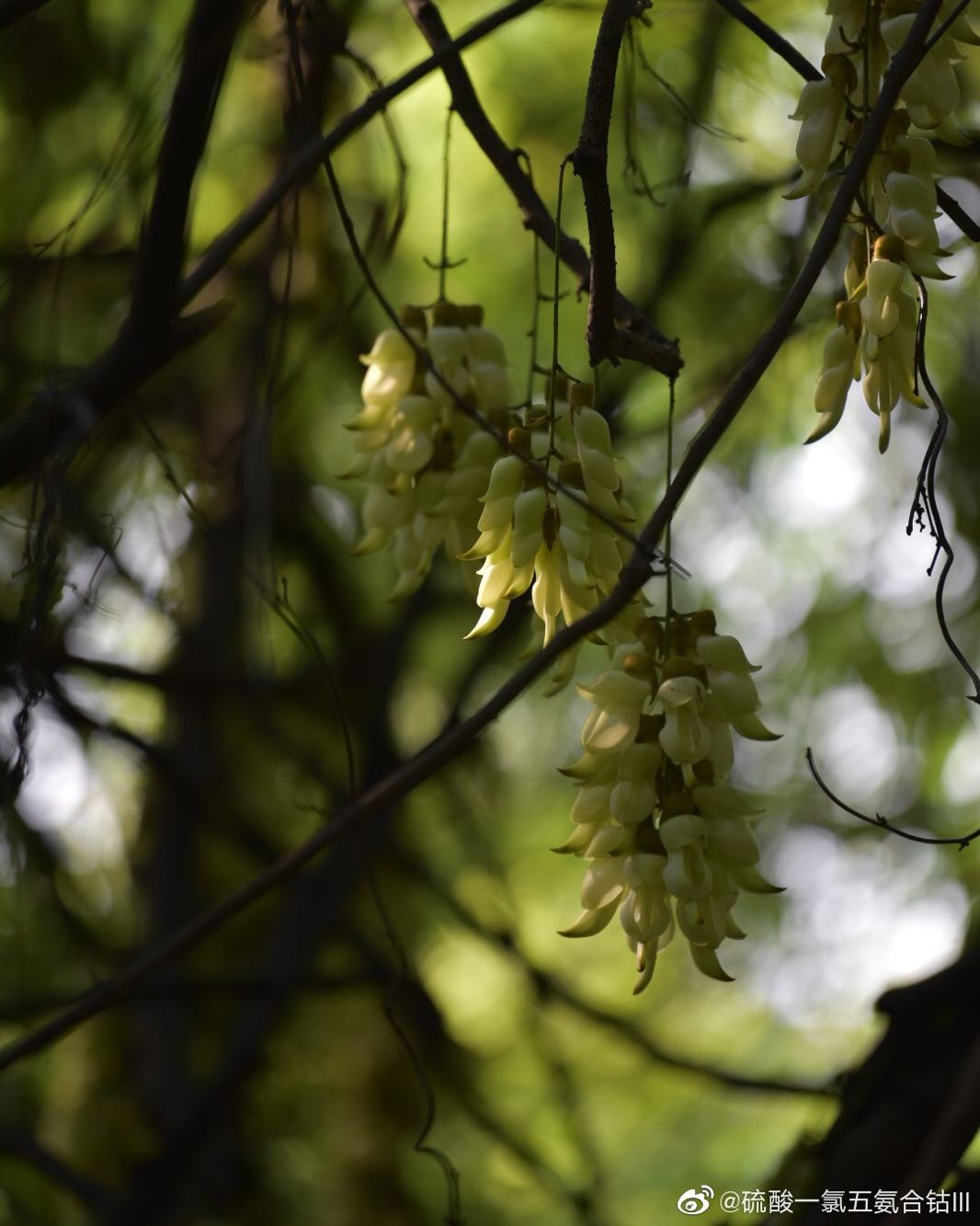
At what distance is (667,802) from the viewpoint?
2.89 feet

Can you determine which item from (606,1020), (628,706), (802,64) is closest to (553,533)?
(628,706)

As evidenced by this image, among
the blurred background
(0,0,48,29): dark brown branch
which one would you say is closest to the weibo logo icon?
the blurred background

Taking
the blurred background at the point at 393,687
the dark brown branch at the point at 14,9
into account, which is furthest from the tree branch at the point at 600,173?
the blurred background at the point at 393,687

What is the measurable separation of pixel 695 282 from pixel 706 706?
6.41 feet

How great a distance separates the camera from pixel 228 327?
111 inches

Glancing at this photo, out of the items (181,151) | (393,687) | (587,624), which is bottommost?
(587,624)

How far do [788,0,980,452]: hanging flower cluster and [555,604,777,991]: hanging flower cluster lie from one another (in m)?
0.20

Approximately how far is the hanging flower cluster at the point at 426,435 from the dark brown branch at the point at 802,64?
0.33 metres

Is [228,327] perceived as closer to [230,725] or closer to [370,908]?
[230,725]

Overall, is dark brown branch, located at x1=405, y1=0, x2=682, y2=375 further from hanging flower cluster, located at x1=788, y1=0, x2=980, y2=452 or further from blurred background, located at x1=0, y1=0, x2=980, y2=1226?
blurred background, located at x1=0, y1=0, x2=980, y2=1226

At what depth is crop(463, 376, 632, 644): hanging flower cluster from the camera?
0.90m

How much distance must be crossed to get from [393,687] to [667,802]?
170 centimetres

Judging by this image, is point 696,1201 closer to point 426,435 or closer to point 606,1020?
point 606,1020

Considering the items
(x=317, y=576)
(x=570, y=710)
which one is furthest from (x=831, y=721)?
(x=317, y=576)
